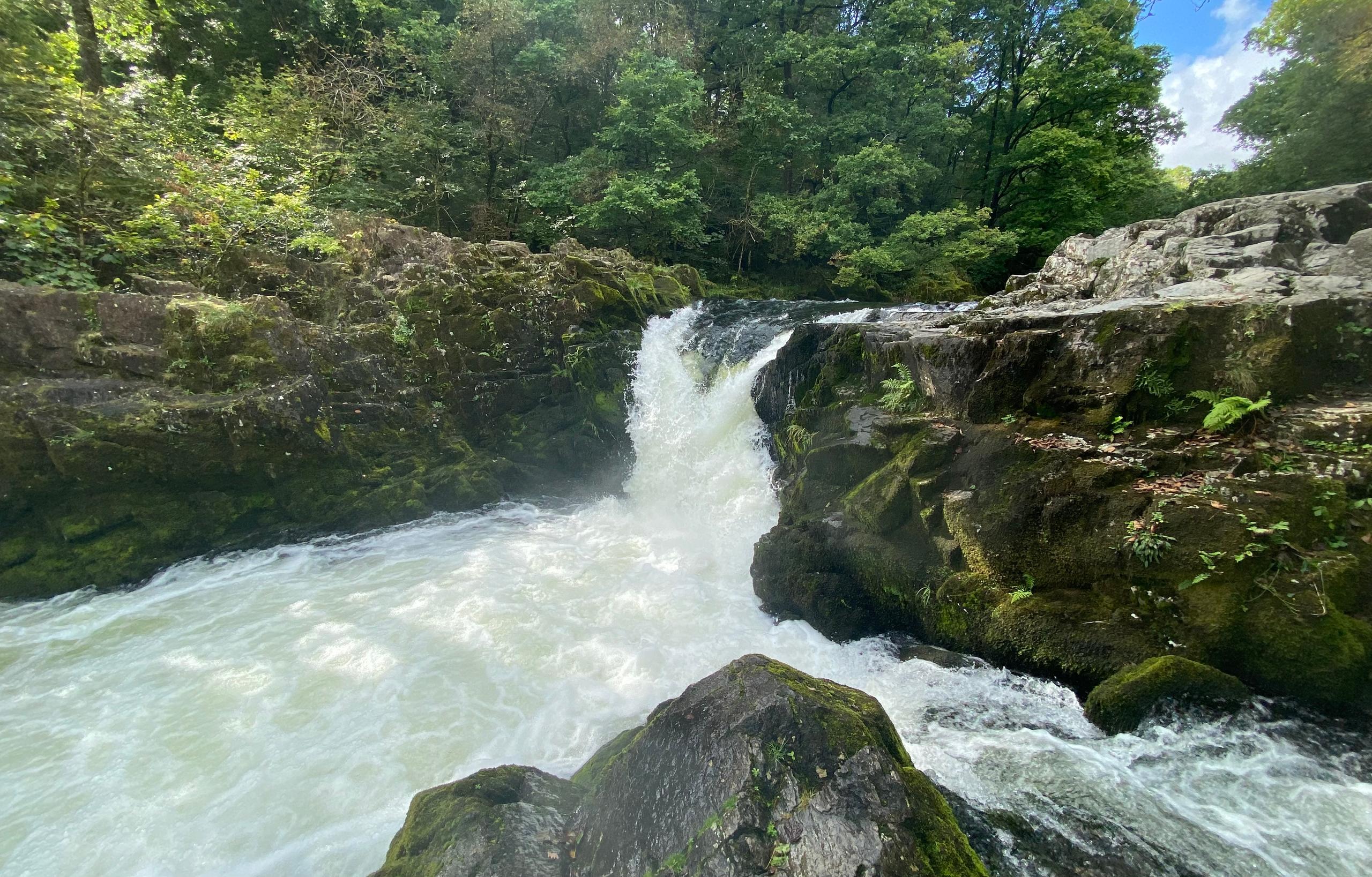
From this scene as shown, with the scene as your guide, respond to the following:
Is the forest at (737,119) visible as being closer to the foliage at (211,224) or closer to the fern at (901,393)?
the foliage at (211,224)

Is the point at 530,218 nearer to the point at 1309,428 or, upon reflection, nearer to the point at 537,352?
the point at 537,352

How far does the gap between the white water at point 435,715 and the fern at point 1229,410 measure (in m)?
2.09

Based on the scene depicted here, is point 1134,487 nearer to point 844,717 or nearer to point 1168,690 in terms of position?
point 1168,690

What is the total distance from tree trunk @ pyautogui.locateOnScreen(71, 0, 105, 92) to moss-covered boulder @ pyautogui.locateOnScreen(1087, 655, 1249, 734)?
15.3 meters

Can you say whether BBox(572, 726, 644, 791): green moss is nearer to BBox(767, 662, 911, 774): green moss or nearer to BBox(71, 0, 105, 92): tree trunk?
BBox(767, 662, 911, 774): green moss

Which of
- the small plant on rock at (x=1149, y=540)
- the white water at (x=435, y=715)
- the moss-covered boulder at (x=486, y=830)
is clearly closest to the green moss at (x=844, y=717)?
the white water at (x=435, y=715)

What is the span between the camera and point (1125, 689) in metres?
3.67

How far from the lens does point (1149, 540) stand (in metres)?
3.99

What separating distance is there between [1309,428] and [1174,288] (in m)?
2.10

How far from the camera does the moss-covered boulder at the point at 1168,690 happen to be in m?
3.60

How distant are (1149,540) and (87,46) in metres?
15.9

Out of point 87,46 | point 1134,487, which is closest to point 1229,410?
point 1134,487

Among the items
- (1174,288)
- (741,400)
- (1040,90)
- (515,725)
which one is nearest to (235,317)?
(515,725)

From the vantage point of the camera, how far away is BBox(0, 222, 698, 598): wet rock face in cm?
611
